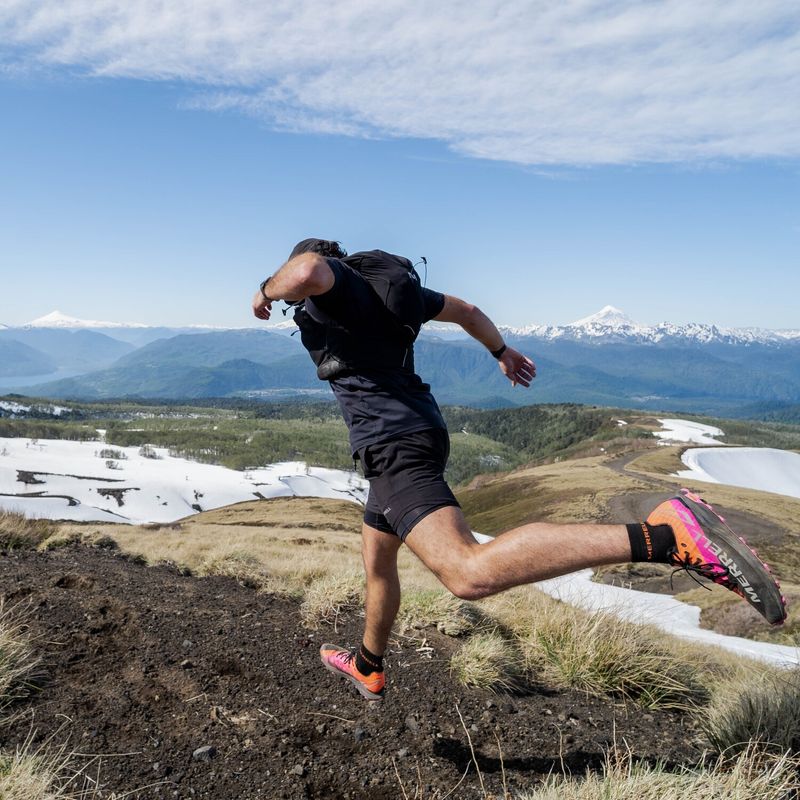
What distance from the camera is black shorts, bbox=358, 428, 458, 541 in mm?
2934

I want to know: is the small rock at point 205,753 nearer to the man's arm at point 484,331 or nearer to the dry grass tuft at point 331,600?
the dry grass tuft at point 331,600

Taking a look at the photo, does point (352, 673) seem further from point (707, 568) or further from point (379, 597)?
point (707, 568)

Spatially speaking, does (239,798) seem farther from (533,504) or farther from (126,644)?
(533,504)

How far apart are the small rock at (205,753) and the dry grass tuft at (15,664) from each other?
3.85ft

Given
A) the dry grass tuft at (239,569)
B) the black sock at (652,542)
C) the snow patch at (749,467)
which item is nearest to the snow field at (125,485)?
the snow patch at (749,467)

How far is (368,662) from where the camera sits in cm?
375

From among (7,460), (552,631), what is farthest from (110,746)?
(7,460)

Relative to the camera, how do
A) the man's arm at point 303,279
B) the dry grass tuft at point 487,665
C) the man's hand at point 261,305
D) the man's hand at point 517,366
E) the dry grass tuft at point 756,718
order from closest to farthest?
1. the man's arm at point 303,279
2. the man's hand at point 261,305
3. the dry grass tuft at point 756,718
4. the dry grass tuft at point 487,665
5. the man's hand at point 517,366

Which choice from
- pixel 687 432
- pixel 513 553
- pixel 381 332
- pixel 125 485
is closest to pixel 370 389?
pixel 381 332

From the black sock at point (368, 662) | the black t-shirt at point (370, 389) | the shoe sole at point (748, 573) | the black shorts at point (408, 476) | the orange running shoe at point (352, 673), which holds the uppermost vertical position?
the black t-shirt at point (370, 389)

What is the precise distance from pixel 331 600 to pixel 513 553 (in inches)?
139

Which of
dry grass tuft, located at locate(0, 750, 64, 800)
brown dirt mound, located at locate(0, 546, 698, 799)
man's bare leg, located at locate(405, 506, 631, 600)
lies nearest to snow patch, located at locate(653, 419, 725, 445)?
brown dirt mound, located at locate(0, 546, 698, 799)

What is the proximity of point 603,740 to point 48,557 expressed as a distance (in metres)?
8.01

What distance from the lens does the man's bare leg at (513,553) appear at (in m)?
2.47
